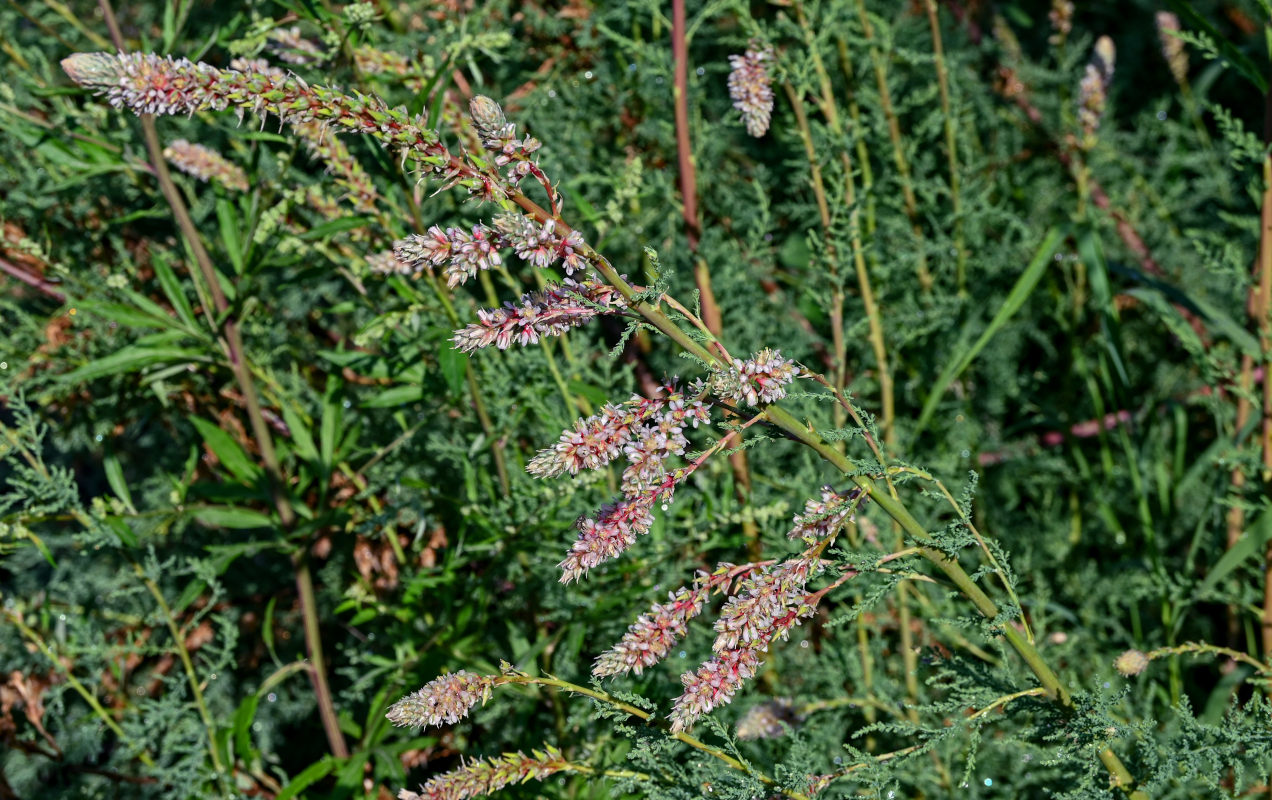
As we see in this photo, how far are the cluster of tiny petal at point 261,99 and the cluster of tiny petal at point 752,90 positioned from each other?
1.99ft

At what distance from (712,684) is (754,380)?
0.26 metres

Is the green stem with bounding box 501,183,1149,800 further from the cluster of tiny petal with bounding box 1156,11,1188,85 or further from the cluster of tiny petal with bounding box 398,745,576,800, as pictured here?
the cluster of tiny petal with bounding box 1156,11,1188,85

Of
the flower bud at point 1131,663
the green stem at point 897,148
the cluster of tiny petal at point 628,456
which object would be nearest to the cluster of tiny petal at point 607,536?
the cluster of tiny petal at point 628,456

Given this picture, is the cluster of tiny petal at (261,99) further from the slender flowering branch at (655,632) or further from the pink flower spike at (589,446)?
the slender flowering branch at (655,632)

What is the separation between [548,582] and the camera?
1655 millimetres

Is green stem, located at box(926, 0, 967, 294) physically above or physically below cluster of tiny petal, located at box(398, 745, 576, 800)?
above

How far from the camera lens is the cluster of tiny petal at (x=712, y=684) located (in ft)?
2.91

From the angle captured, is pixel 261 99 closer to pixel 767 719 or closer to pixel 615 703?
pixel 615 703

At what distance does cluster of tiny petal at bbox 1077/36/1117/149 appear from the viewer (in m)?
1.96

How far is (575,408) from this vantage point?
1600 mm

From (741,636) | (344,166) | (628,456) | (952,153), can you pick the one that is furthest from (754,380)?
(952,153)

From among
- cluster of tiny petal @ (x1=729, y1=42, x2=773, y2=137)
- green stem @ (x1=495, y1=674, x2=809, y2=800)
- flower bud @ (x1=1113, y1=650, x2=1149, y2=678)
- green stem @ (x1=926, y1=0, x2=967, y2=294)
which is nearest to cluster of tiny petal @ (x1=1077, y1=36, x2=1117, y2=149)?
green stem @ (x1=926, y1=0, x2=967, y2=294)

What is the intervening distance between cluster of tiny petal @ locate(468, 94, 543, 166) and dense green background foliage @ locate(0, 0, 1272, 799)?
540 mm

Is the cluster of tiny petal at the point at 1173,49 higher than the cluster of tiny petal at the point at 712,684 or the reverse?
higher
